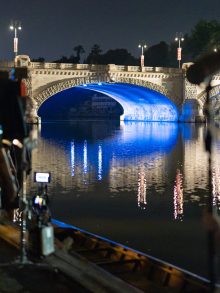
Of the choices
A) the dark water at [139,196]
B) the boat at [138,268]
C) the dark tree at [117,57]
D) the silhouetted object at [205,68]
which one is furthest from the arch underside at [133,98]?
the silhouetted object at [205,68]

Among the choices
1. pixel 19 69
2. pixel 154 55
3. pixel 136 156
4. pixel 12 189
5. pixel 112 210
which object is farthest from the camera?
pixel 154 55

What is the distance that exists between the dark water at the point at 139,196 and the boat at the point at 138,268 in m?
2.34

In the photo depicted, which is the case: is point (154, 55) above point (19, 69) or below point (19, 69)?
above

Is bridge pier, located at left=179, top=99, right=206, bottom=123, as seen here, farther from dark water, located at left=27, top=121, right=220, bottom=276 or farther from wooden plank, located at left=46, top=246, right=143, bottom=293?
wooden plank, located at left=46, top=246, right=143, bottom=293

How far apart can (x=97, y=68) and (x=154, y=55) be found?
5892cm

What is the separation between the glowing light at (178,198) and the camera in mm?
19797

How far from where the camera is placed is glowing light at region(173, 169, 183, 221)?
19797 mm

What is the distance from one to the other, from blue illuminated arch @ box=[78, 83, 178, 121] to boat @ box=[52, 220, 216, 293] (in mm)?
76547

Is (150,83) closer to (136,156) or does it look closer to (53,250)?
(136,156)

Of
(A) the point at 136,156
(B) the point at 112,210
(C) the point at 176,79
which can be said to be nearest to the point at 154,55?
A: (C) the point at 176,79

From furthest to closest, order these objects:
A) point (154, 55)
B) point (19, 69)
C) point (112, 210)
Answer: point (154, 55) → point (112, 210) → point (19, 69)

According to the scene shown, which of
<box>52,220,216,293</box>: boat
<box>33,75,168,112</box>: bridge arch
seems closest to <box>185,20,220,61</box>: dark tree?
<box>33,75,168,112</box>: bridge arch

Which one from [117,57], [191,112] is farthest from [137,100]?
[117,57]

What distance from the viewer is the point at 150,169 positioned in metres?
33.0
